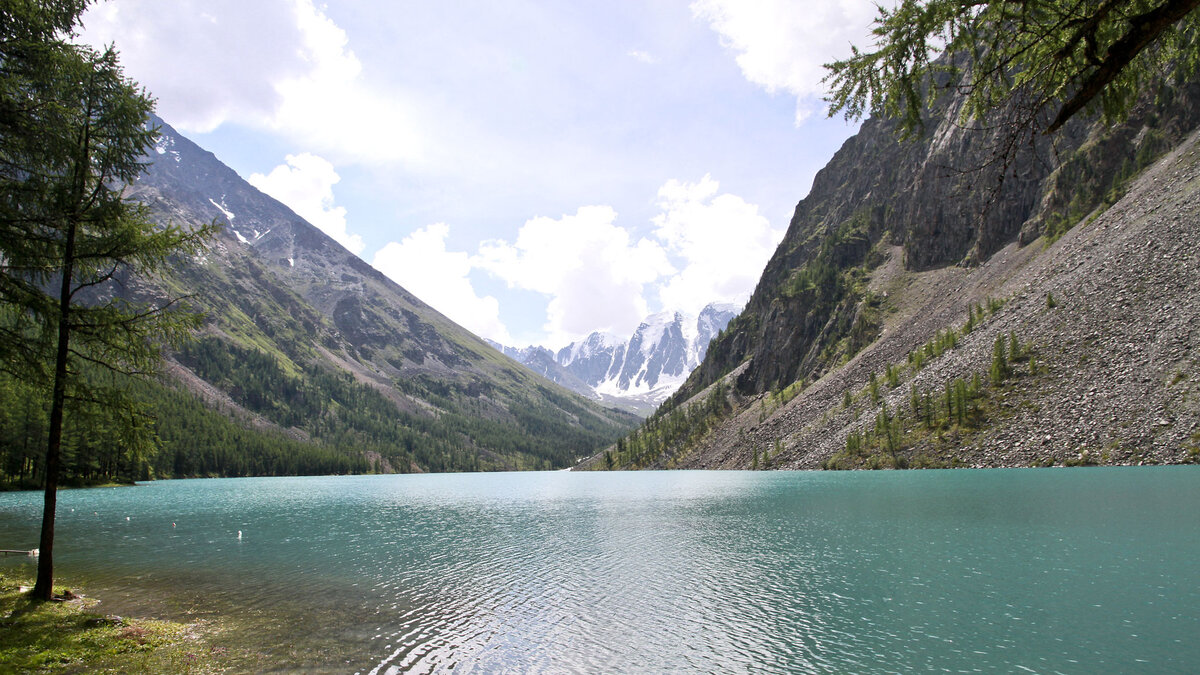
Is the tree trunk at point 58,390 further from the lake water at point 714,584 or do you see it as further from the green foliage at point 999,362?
the green foliage at point 999,362

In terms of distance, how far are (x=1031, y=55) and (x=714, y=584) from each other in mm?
27831

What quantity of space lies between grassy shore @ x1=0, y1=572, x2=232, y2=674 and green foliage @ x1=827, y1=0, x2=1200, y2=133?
24.9 m

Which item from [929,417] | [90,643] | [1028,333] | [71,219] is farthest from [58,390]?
[1028,333]

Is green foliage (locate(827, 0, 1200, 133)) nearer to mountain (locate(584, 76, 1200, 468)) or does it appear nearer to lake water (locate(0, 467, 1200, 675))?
lake water (locate(0, 467, 1200, 675))

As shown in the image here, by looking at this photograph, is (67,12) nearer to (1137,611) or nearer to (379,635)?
(379,635)

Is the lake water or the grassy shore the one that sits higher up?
the grassy shore

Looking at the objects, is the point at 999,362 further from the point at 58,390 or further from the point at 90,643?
the point at 58,390

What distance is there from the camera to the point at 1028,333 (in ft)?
338

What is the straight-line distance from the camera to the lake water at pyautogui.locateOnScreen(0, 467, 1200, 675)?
803 inches

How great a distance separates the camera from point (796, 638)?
22094 mm

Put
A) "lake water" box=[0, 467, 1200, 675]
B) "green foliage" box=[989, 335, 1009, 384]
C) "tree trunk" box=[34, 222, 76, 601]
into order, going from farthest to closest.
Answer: "green foliage" box=[989, 335, 1009, 384], "lake water" box=[0, 467, 1200, 675], "tree trunk" box=[34, 222, 76, 601]

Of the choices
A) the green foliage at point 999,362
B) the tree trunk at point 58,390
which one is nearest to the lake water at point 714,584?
the tree trunk at point 58,390

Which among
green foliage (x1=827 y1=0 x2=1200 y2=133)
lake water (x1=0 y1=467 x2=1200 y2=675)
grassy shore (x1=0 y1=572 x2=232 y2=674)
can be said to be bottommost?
lake water (x1=0 y1=467 x2=1200 y2=675)

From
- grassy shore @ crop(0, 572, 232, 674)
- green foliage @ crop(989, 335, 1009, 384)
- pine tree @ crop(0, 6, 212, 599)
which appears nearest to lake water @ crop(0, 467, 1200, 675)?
grassy shore @ crop(0, 572, 232, 674)
